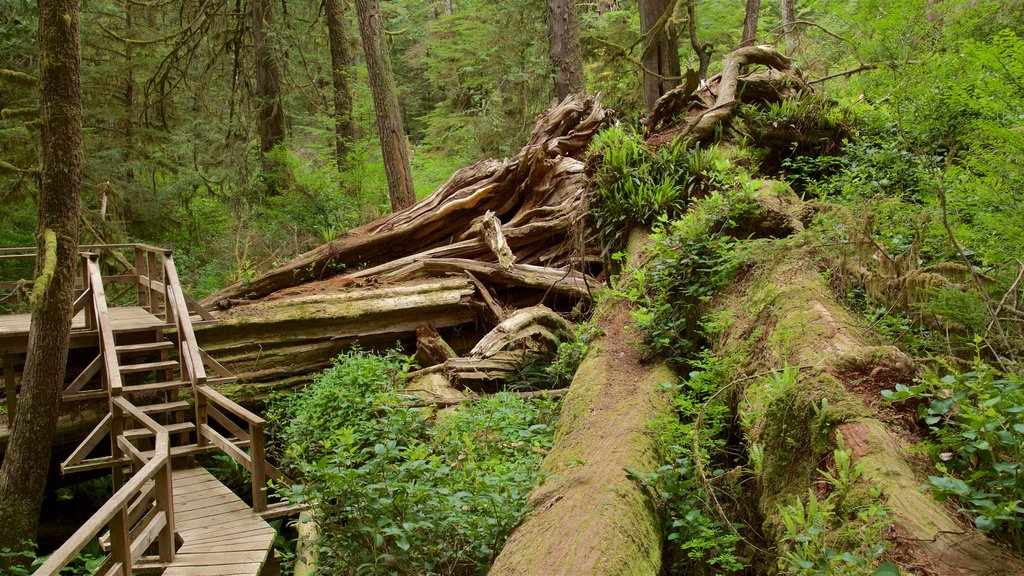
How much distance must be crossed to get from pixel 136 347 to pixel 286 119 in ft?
35.2

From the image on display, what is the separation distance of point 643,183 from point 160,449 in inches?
227

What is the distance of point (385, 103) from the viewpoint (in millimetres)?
12461

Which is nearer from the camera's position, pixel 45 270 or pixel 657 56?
pixel 45 270

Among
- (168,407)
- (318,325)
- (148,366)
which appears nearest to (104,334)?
(148,366)

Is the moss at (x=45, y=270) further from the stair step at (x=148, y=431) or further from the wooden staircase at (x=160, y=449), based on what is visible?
the stair step at (x=148, y=431)

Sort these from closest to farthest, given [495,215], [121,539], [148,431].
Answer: [121,539]
[148,431]
[495,215]

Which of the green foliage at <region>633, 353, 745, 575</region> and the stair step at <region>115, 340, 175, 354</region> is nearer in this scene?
the green foliage at <region>633, 353, 745, 575</region>

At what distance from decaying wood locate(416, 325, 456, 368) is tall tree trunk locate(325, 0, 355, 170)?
787cm

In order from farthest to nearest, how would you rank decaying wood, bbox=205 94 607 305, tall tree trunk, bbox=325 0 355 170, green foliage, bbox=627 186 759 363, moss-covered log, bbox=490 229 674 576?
tall tree trunk, bbox=325 0 355 170
decaying wood, bbox=205 94 607 305
green foliage, bbox=627 186 759 363
moss-covered log, bbox=490 229 674 576

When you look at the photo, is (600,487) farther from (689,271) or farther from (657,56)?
(657,56)

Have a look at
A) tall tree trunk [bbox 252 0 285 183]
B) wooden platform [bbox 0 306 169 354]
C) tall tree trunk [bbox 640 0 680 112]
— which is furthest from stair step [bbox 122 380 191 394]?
tall tree trunk [bbox 640 0 680 112]

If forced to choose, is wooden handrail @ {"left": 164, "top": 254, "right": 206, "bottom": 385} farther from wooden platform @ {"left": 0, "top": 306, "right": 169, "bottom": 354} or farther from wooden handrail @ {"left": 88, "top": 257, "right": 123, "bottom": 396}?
wooden handrail @ {"left": 88, "top": 257, "right": 123, "bottom": 396}

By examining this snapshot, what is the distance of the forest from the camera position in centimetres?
313

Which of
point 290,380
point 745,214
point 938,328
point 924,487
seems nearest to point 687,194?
point 745,214
